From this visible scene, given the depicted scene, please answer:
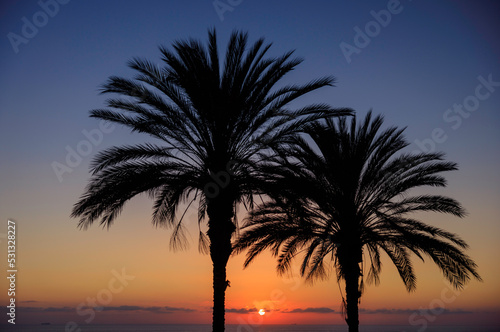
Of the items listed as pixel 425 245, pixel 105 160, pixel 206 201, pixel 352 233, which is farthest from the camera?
pixel 352 233

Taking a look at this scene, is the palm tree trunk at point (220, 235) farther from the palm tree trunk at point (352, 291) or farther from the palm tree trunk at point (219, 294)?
the palm tree trunk at point (352, 291)

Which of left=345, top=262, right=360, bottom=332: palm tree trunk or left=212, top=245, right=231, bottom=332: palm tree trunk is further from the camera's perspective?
left=345, top=262, right=360, bottom=332: palm tree trunk

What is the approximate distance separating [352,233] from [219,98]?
23.7 feet

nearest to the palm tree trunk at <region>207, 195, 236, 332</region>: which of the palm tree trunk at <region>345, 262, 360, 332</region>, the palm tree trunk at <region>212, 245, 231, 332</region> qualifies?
the palm tree trunk at <region>212, 245, 231, 332</region>

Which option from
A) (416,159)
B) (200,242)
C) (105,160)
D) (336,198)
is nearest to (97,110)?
(105,160)

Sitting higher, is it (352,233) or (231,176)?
(231,176)

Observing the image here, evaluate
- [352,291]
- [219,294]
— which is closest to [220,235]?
[219,294]

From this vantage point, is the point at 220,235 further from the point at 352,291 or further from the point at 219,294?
the point at 352,291

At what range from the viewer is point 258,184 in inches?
578

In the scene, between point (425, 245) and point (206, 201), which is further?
point (425, 245)

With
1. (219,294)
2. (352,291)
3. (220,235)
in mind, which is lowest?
(352,291)

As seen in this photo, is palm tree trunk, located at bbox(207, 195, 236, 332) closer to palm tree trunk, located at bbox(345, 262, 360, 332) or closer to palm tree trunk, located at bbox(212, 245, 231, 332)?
palm tree trunk, located at bbox(212, 245, 231, 332)

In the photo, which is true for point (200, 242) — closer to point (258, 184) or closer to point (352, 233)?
point (258, 184)

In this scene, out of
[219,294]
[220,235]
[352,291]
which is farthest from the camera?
[352,291]
